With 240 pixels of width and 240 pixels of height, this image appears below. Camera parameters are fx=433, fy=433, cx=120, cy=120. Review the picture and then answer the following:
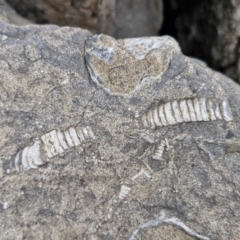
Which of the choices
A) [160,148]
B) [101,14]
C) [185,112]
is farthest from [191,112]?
[101,14]

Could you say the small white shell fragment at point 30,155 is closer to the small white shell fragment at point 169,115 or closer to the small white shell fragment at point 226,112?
the small white shell fragment at point 169,115

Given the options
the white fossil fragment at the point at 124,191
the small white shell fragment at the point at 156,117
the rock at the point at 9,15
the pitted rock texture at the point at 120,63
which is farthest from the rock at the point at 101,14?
the white fossil fragment at the point at 124,191

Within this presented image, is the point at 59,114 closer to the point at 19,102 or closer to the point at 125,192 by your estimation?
the point at 19,102

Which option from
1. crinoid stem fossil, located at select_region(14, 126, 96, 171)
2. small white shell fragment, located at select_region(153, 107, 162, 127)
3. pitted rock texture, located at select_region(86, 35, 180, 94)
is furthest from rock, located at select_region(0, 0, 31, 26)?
small white shell fragment, located at select_region(153, 107, 162, 127)

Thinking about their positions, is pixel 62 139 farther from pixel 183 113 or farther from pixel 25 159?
pixel 183 113

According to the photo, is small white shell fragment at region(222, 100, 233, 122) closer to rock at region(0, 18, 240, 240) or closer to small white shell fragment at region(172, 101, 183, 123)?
rock at region(0, 18, 240, 240)

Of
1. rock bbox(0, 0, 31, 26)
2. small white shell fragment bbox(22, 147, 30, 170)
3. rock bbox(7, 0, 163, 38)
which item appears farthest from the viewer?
rock bbox(7, 0, 163, 38)
